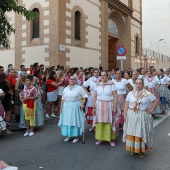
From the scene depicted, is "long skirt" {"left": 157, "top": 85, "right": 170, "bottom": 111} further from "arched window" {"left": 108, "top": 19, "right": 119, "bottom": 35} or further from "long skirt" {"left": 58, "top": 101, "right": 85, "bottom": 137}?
"arched window" {"left": 108, "top": 19, "right": 119, "bottom": 35}

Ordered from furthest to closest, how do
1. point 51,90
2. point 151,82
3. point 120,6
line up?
point 120,6
point 151,82
point 51,90

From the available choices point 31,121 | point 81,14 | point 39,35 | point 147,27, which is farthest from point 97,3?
point 147,27

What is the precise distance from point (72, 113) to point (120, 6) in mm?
17289

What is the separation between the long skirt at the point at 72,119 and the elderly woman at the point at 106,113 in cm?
46

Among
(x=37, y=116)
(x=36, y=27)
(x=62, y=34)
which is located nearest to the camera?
(x=37, y=116)

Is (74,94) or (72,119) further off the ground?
(74,94)

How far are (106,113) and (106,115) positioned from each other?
0.16ft

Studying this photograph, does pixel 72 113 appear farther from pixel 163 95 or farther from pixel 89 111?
pixel 163 95

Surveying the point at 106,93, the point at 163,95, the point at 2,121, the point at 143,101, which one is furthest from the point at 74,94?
the point at 163,95

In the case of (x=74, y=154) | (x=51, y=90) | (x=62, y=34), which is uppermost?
(x=62, y=34)

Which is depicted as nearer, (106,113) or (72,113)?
(106,113)

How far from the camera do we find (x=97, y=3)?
61.5ft

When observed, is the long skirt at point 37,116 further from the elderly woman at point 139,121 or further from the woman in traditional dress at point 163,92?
the woman in traditional dress at point 163,92

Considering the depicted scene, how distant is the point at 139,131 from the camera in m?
5.35
